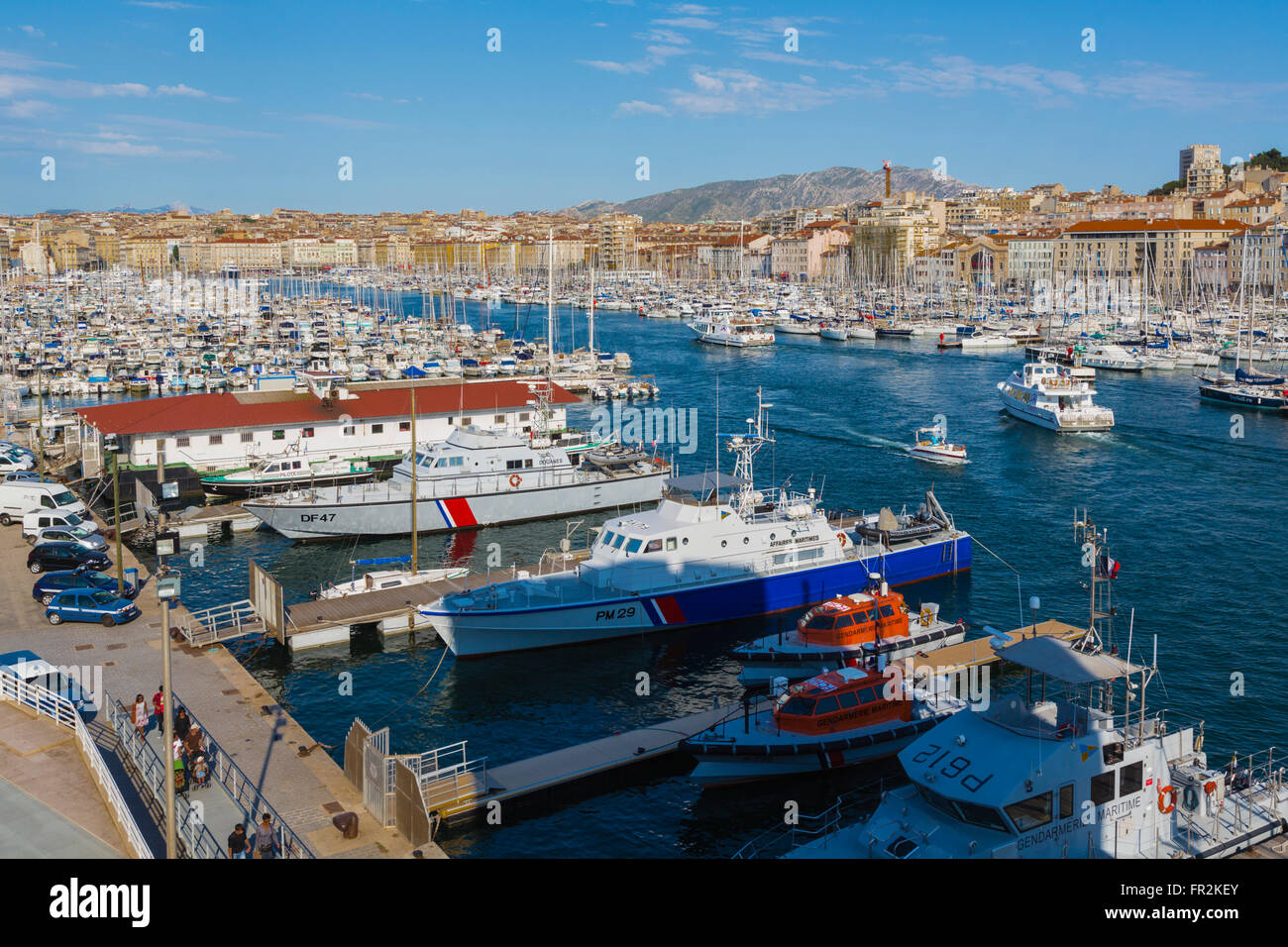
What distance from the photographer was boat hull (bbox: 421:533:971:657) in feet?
76.6

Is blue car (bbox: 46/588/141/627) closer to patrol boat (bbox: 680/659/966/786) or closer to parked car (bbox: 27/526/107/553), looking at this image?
parked car (bbox: 27/526/107/553)

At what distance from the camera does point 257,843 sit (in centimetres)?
1297

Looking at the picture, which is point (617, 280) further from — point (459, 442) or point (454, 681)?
point (454, 681)

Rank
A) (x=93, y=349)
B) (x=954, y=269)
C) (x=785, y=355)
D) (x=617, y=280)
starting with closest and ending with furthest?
(x=93, y=349) → (x=785, y=355) → (x=954, y=269) → (x=617, y=280)

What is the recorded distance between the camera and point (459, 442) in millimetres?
35188

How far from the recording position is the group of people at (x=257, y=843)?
12.8m

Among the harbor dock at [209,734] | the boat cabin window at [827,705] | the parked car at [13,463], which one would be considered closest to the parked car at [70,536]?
the harbor dock at [209,734]

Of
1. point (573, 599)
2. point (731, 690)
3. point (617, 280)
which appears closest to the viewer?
point (731, 690)

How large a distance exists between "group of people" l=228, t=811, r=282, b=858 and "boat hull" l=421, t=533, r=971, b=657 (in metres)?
9.83

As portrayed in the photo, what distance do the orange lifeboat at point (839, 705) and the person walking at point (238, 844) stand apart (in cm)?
849

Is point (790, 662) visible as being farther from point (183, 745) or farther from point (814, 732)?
point (183, 745)

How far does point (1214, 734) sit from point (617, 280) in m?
165
